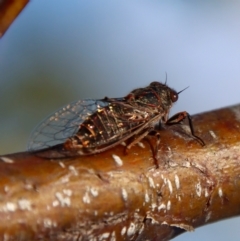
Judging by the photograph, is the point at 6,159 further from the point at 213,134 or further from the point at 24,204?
the point at 213,134

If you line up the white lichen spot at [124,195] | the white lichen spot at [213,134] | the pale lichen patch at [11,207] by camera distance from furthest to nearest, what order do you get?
the white lichen spot at [213,134], the white lichen spot at [124,195], the pale lichen patch at [11,207]

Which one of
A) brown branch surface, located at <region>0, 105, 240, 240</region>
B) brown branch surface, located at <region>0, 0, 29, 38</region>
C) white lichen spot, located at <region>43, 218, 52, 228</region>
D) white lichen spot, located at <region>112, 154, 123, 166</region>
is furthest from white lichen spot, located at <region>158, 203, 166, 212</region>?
brown branch surface, located at <region>0, 0, 29, 38</region>

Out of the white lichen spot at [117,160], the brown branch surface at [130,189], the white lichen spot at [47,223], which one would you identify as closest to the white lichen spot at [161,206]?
A: the brown branch surface at [130,189]

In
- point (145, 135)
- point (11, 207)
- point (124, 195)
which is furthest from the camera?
point (145, 135)

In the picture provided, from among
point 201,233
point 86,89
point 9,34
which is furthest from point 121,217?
point 9,34

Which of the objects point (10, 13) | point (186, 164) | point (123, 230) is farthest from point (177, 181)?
point (10, 13)

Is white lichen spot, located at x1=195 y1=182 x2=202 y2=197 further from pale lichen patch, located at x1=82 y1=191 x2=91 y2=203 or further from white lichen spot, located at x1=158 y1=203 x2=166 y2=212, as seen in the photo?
pale lichen patch, located at x1=82 y1=191 x2=91 y2=203

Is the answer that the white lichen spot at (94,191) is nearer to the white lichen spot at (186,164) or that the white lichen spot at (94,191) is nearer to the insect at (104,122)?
the insect at (104,122)

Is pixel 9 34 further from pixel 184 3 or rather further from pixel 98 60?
pixel 184 3
